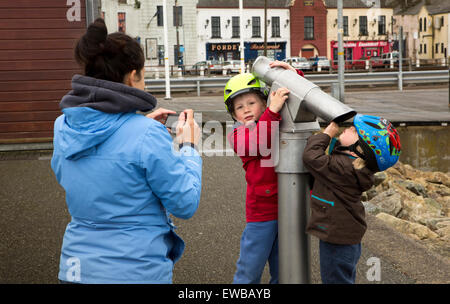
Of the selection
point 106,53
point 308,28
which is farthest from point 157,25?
point 106,53

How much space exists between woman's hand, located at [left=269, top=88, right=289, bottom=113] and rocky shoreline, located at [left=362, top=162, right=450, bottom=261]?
9.63 feet

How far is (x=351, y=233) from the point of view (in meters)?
2.49

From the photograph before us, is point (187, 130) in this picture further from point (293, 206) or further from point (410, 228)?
point (410, 228)

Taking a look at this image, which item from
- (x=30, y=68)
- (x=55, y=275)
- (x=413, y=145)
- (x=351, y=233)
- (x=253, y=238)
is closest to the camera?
(x=351, y=233)

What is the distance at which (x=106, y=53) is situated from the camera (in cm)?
194

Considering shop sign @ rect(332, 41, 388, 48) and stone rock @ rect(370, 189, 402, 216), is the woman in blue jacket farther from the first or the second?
shop sign @ rect(332, 41, 388, 48)

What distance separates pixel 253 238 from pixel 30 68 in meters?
7.42

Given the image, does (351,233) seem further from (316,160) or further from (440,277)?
(440,277)

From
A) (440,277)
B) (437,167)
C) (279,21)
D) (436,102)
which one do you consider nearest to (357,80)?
(436,102)

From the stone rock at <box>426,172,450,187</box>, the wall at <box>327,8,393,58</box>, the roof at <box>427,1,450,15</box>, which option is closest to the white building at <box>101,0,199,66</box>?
the wall at <box>327,8,393,58</box>

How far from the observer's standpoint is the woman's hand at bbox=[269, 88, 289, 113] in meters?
2.23

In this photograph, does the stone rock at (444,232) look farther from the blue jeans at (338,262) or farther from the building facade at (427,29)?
the building facade at (427,29)
